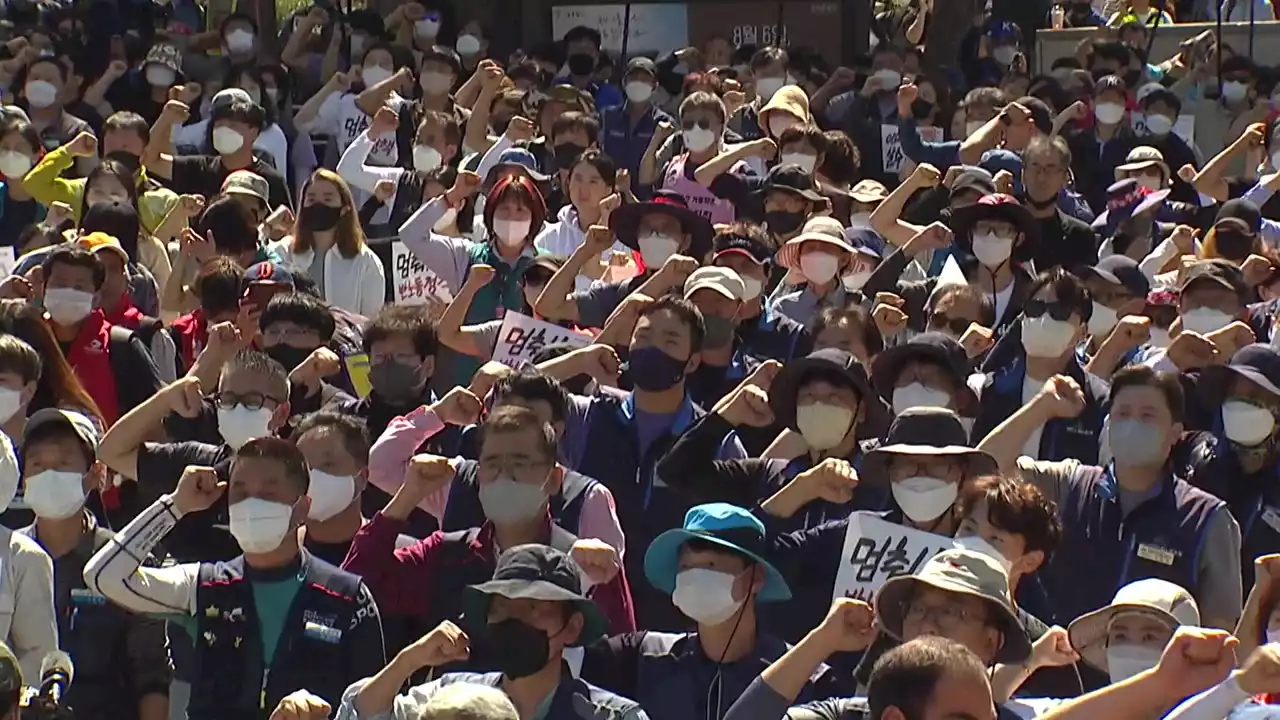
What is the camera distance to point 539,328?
31.8 feet

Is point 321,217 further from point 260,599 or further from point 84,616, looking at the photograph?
point 260,599

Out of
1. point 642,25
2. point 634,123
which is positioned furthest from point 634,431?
point 642,25

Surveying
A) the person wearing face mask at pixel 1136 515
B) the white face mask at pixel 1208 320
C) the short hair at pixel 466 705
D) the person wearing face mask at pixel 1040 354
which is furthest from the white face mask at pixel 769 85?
the short hair at pixel 466 705

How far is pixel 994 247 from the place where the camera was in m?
10.9

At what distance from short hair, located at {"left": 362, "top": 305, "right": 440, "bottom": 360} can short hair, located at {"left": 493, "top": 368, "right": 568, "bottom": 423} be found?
0.62 m

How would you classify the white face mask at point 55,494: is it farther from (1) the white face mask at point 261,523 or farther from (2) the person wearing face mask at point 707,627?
(2) the person wearing face mask at point 707,627

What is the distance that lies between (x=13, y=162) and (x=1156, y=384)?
750 cm

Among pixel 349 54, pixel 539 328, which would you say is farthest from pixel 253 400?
pixel 349 54

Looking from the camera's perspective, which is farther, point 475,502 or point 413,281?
point 413,281

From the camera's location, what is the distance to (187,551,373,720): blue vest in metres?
6.87

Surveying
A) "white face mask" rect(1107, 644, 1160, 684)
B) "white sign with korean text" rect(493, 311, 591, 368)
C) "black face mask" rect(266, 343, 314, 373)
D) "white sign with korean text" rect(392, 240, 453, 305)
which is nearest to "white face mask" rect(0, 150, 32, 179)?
"white sign with korean text" rect(392, 240, 453, 305)

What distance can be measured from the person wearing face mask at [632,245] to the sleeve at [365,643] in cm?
336

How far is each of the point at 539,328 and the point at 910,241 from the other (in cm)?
216

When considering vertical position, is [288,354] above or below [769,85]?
above
